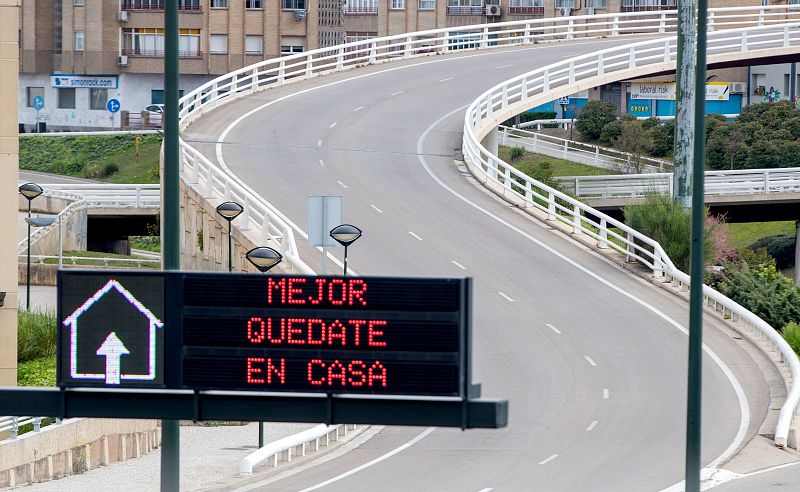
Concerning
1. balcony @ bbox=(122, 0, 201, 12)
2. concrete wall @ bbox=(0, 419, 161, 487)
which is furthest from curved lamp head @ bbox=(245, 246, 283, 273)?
balcony @ bbox=(122, 0, 201, 12)

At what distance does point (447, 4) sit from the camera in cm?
9856

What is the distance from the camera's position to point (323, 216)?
27.8m

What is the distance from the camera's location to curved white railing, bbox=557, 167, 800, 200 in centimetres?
5072

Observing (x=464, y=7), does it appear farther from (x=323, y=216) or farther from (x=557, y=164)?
(x=323, y=216)

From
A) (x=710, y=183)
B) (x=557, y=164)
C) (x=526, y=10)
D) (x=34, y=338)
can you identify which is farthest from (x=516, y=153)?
(x=34, y=338)

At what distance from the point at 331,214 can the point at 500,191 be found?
16559 mm

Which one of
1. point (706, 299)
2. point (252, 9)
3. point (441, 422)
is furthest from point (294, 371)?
point (252, 9)

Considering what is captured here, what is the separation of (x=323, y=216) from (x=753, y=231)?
137 feet

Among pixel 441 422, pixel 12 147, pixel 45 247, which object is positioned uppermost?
pixel 12 147

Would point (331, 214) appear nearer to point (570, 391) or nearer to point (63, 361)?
point (570, 391)

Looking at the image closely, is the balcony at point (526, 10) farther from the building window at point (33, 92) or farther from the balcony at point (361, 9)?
the building window at point (33, 92)

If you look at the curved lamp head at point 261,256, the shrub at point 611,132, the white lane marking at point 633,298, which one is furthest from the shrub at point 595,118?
the curved lamp head at point 261,256

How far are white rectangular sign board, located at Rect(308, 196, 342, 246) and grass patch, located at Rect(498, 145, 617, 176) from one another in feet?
133

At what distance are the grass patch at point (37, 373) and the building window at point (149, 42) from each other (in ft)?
216
